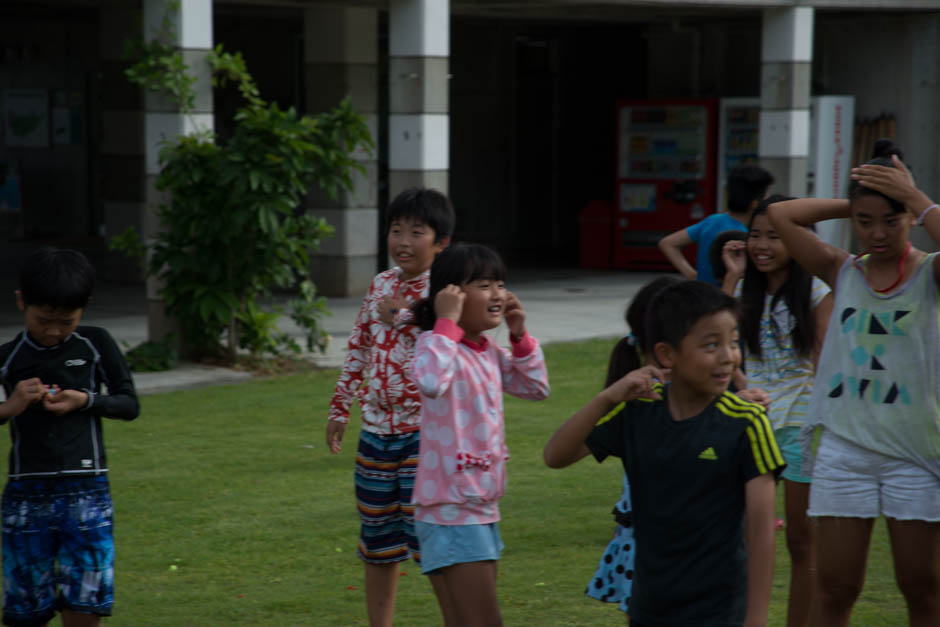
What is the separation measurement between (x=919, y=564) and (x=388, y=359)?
180 cm

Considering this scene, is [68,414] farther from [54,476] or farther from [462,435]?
[462,435]

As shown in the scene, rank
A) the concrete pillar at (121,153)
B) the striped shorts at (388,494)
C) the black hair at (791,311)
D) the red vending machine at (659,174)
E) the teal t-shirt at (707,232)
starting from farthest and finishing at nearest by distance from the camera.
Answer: the red vending machine at (659,174), the concrete pillar at (121,153), the teal t-shirt at (707,232), the black hair at (791,311), the striped shorts at (388,494)

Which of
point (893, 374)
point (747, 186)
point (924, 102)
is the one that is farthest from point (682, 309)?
point (924, 102)

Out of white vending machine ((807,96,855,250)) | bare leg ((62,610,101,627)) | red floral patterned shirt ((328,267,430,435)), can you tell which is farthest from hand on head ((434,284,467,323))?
white vending machine ((807,96,855,250))

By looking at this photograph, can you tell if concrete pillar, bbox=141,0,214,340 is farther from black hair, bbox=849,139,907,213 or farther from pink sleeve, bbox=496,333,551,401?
black hair, bbox=849,139,907,213

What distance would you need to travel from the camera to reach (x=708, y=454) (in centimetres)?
Result: 318

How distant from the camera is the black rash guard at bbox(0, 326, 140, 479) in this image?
4004mm

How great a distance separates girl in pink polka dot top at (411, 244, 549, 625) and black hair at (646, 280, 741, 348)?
67cm

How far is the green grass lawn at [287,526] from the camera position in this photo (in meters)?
5.20

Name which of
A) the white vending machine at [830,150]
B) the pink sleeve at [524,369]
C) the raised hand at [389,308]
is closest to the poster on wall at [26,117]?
the white vending machine at [830,150]

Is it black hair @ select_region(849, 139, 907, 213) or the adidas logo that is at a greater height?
black hair @ select_region(849, 139, 907, 213)

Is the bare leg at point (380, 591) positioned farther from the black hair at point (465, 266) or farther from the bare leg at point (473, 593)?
the black hair at point (465, 266)

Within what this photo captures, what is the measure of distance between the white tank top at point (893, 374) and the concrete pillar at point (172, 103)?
7742 mm

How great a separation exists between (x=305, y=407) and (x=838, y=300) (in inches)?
231
